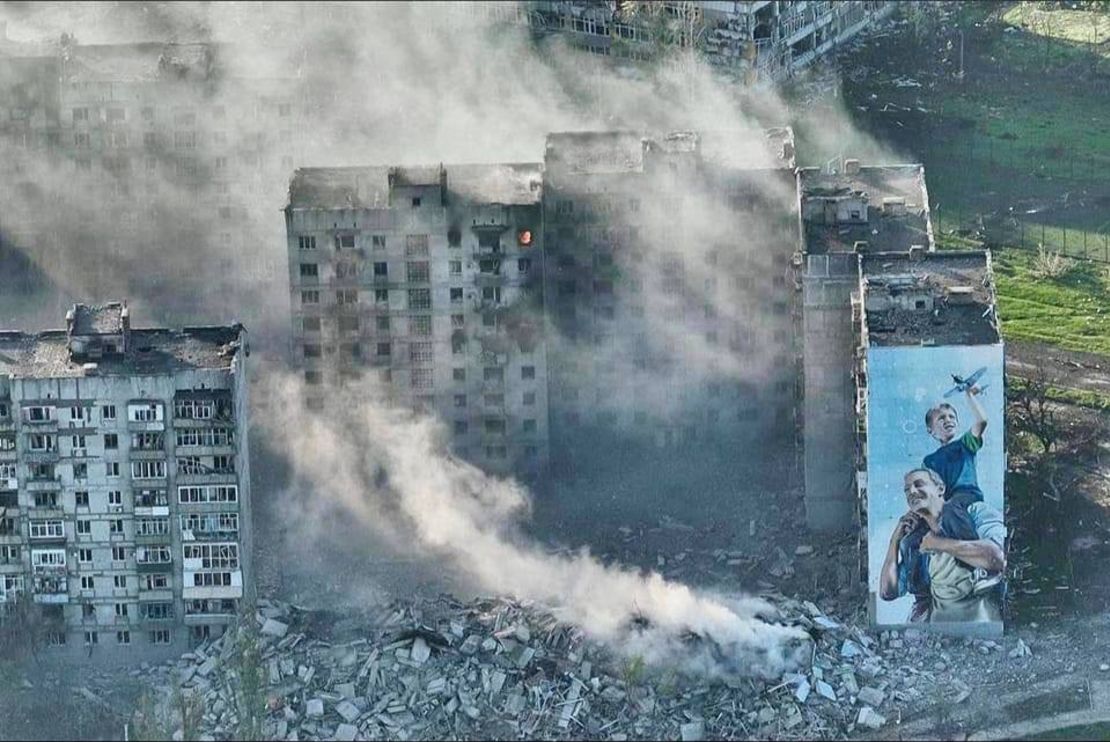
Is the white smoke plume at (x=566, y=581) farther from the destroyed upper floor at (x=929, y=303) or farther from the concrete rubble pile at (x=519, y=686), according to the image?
the destroyed upper floor at (x=929, y=303)

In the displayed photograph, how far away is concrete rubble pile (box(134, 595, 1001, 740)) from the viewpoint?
176 m

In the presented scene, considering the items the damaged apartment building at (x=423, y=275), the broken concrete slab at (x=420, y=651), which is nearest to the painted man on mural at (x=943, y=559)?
the broken concrete slab at (x=420, y=651)

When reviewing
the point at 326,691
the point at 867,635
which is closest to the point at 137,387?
the point at 326,691

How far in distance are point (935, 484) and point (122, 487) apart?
38.0 meters

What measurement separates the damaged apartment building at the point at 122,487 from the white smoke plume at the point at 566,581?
13.7 m

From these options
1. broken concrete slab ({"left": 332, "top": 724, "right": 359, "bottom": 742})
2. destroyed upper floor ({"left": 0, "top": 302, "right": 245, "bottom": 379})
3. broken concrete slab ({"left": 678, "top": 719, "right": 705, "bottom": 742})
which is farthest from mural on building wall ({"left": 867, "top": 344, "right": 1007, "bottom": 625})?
destroyed upper floor ({"left": 0, "top": 302, "right": 245, "bottom": 379})

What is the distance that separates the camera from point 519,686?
7023 inches

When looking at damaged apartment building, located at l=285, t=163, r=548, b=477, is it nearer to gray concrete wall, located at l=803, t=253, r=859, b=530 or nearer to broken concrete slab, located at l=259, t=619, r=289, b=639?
gray concrete wall, located at l=803, t=253, r=859, b=530

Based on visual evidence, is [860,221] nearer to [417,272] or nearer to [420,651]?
[417,272]

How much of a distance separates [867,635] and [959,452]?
9.84 metres

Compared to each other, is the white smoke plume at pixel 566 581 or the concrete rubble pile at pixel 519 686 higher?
the white smoke plume at pixel 566 581

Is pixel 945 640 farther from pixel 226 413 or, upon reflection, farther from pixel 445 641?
pixel 226 413

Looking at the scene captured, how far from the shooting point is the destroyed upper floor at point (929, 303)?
596ft

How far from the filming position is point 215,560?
182875 millimetres
